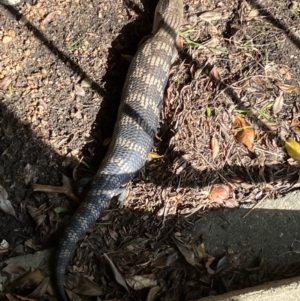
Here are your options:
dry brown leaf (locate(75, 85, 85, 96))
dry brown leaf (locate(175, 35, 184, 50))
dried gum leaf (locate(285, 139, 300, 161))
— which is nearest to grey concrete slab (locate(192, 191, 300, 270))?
dried gum leaf (locate(285, 139, 300, 161))

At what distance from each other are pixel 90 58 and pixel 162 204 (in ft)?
4.61

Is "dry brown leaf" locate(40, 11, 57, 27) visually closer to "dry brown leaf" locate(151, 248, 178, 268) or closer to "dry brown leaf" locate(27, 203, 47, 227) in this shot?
"dry brown leaf" locate(27, 203, 47, 227)

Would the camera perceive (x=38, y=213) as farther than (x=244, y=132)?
No

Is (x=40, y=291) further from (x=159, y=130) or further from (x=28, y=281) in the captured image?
(x=159, y=130)

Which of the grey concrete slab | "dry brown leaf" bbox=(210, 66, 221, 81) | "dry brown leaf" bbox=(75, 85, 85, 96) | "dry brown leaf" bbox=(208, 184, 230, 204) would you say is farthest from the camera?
"dry brown leaf" bbox=(210, 66, 221, 81)

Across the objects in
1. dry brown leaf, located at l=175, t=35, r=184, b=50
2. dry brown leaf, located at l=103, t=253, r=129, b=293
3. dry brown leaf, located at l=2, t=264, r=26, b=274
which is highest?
dry brown leaf, located at l=2, t=264, r=26, b=274

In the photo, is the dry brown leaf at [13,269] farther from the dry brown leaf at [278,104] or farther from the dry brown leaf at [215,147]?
the dry brown leaf at [278,104]

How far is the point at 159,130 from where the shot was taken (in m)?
4.39

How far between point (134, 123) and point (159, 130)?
0.27 m

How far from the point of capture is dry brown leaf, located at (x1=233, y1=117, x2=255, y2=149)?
13.8 ft

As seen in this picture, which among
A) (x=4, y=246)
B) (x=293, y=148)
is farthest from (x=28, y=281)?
(x=293, y=148)

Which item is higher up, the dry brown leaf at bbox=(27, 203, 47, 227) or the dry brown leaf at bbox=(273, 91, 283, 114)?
the dry brown leaf at bbox=(27, 203, 47, 227)

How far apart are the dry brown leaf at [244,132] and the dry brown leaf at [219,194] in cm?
43

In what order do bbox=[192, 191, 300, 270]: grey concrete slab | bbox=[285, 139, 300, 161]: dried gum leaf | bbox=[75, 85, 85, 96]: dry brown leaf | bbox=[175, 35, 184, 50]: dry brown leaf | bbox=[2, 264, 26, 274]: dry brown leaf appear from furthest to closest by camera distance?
bbox=[175, 35, 184, 50]: dry brown leaf
bbox=[75, 85, 85, 96]: dry brown leaf
bbox=[285, 139, 300, 161]: dried gum leaf
bbox=[192, 191, 300, 270]: grey concrete slab
bbox=[2, 264, 26, 274]: dry brown leaf
